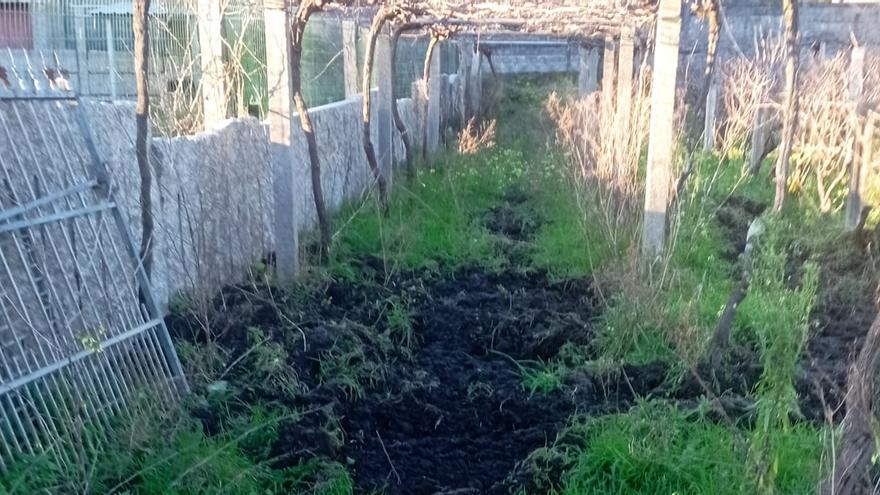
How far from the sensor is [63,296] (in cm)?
443

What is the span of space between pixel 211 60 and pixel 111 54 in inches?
141

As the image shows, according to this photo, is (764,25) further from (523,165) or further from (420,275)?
(420,275)

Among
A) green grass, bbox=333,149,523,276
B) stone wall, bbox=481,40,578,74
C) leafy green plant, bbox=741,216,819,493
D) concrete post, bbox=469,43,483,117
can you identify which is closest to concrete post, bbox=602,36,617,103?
green grass, bbox=333,149,523,276

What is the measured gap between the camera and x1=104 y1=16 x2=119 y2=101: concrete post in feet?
37.9

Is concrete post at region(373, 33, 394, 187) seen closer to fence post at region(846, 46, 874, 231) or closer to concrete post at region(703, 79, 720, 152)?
fence post at region(846, 46, 874, 231)

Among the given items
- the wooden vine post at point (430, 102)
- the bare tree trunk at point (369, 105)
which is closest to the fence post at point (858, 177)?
the bare tree trunk at point (369, 105)

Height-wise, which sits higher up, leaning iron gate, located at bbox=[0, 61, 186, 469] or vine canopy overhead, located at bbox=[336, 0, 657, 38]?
vine canopy overhead, located at bbox=[336, 0, 657, 38]

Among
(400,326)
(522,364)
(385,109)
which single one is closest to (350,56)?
(385,109)

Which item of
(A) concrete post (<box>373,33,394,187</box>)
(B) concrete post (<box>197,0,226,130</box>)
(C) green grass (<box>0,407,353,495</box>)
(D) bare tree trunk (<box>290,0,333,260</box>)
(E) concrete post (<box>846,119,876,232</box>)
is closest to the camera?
(C) green grass (<box>0,407,353,495</box>)

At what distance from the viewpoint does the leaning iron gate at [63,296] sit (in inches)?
156

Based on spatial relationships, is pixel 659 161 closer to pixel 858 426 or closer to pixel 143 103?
pixel 143 103

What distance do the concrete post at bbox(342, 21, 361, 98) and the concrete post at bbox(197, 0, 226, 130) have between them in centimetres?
270

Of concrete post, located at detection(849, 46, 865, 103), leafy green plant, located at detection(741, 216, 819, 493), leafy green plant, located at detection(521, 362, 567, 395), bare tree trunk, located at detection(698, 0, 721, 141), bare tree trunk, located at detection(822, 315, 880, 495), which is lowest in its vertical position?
leafy green plant, located at detection(521, 362, 567, 395)

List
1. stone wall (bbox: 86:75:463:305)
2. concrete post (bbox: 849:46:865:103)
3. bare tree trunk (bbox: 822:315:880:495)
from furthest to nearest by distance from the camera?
concrete post (bbox: 849:46:865:103) < stone wall (bbox: 86:75:463:305) < bare tree trunk (bbox: 822:315:880:495)
